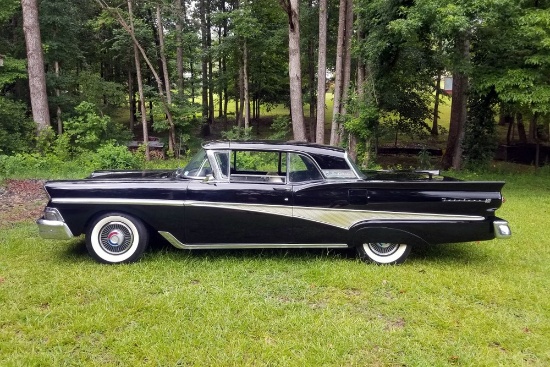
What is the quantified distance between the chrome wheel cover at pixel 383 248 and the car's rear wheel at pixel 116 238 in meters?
2.69

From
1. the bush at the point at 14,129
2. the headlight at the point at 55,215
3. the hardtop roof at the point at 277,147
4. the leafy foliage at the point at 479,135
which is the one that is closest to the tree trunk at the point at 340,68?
the leafy foliage at the point at 479,135

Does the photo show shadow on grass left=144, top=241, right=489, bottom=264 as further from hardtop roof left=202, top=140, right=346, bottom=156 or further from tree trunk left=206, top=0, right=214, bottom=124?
tree trunk left=206, top=0, right=214, bottom=124

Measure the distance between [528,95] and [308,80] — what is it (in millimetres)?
17315

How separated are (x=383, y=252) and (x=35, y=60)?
1467 cm

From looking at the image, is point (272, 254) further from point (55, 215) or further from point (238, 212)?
point (55, 215)

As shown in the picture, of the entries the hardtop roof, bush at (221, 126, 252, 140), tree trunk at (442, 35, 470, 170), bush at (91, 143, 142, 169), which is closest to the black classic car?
the hardtop roof

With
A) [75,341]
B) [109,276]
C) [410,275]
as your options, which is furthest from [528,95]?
[75,341]

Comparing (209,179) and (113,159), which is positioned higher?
(209,179)

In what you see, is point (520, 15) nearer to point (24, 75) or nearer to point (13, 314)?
point (13, 314)

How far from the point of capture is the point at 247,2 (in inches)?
848

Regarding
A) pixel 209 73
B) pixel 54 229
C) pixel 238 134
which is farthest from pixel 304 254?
pixel 209 73

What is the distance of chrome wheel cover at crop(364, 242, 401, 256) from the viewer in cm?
507

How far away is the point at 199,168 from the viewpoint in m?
5.10

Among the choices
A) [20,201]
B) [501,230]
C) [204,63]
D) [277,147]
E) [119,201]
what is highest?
[204,63]
